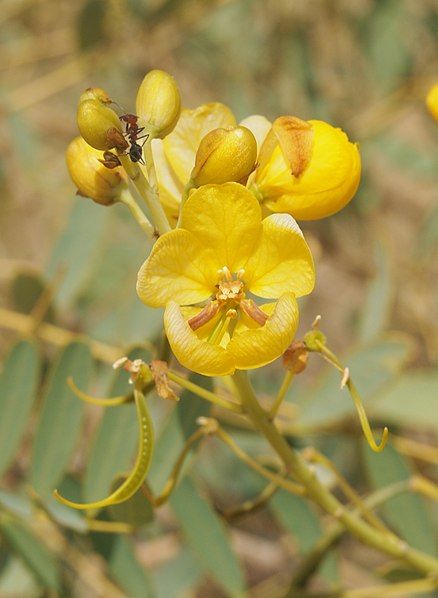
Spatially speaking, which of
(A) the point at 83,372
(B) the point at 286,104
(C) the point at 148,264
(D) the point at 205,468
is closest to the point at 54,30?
(B) the point at 286,104

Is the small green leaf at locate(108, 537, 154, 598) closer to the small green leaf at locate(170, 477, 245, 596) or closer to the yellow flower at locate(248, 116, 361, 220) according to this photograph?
the small green leaf at locate(170, 477, 245, 596)

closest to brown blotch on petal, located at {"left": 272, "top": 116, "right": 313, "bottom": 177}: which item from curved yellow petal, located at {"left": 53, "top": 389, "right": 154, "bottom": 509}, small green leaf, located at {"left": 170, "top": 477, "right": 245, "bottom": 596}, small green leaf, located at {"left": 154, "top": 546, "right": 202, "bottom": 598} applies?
curved yellow petal, located at {"left": 53, "top": 389, "right": 154, "bottom": 509}

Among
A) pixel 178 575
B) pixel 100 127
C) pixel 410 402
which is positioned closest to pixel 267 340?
pixel 100 127

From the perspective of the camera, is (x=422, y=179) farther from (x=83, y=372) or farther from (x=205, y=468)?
(x=83, y=372)

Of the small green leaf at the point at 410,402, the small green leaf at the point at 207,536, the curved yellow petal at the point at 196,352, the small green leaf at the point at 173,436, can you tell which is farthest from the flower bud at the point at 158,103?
the small green leaf at the point at 410,402

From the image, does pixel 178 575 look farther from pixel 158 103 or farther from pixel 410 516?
pixel 158 103

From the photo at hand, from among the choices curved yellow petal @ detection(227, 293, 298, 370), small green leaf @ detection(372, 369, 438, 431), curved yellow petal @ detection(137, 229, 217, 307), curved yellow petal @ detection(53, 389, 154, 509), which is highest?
curved yellow petal @ detection(137, 229, 217, 307)
